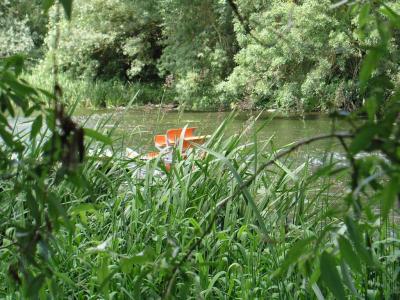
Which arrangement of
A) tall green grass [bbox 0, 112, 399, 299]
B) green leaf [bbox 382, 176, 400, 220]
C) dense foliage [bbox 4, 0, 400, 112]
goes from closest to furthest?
green leaf [bbox 382, 176, 400, 220]
tall green grass [bbox 0, 112, 399, 299]
dense foliage [bbox 4, 0, 400, 112]

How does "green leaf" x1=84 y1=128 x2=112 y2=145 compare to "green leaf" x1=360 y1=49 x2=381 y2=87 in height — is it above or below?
below

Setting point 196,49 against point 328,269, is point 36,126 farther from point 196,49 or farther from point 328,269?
point 196,49

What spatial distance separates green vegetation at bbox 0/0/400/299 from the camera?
58cm

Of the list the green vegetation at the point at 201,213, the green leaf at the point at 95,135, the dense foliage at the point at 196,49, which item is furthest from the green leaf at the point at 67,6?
the dense foliage at the point at 196,49

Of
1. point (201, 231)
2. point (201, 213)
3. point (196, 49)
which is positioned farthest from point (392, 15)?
point (196, 49)

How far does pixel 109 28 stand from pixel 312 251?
69.4 ft

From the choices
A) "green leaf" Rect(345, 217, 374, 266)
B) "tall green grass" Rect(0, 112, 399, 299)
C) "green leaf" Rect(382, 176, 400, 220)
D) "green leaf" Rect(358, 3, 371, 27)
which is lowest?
"tall green grass" Rect(0, 112, 399, 299)

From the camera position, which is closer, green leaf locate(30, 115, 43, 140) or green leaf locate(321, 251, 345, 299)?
green leaf locate(321, 251, 345, 299)

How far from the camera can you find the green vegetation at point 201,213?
584mm

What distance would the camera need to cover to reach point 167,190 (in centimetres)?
259

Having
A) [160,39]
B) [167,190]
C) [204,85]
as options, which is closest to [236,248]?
[167,190]

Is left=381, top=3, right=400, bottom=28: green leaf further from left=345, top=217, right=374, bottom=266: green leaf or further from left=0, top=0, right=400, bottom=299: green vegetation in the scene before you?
left=345, top=217, right=374, bottom=266: green leaf

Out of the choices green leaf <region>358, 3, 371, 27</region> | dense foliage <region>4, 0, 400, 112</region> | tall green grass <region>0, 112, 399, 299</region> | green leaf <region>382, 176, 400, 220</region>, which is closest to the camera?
green leaf <region>382, 176, 400, 220</region>

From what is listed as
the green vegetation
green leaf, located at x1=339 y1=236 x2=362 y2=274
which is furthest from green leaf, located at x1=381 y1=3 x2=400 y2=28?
green leaf, located at x1=339 y1=236 x2=362 y2=274
